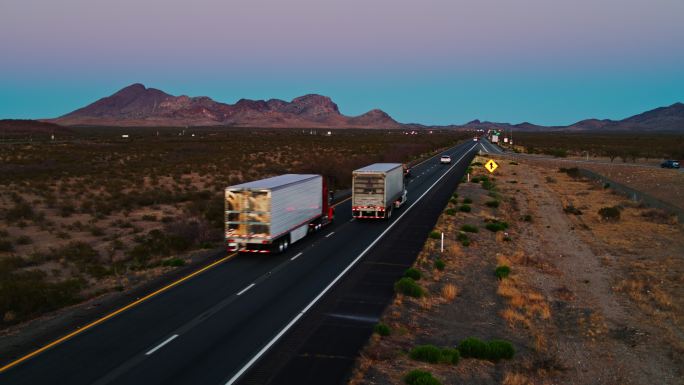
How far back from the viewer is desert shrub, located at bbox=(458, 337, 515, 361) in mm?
14039

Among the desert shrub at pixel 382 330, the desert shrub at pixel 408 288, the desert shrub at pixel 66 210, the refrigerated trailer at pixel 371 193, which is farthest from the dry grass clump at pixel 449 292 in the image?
the desert shrub at pixel 66 210

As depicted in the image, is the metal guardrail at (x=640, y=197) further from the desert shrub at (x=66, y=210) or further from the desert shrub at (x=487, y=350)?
the desert shrub at (x=66, y=210)

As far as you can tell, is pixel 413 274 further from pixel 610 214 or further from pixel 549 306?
pixel 610 214

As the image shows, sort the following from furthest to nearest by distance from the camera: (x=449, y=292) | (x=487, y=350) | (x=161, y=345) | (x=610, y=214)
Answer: (x=610, y=214)
(x=449, y=292)
(x=161, y=345)
(x=487, y=350)

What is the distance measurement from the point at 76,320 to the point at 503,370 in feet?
39.8

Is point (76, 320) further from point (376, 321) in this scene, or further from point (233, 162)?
point (233, 162)

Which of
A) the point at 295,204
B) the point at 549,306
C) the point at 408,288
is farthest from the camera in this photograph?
the point at 295,204

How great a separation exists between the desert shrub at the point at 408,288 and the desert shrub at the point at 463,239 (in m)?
9.31

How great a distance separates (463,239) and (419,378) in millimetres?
17523

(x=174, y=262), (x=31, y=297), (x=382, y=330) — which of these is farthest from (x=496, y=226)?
(x=31, y=297)

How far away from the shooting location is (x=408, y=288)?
18.8m

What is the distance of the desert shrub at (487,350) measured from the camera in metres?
14.0

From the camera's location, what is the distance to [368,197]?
33.2 metres

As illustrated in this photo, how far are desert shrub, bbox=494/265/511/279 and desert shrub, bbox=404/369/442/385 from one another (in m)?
10.4
